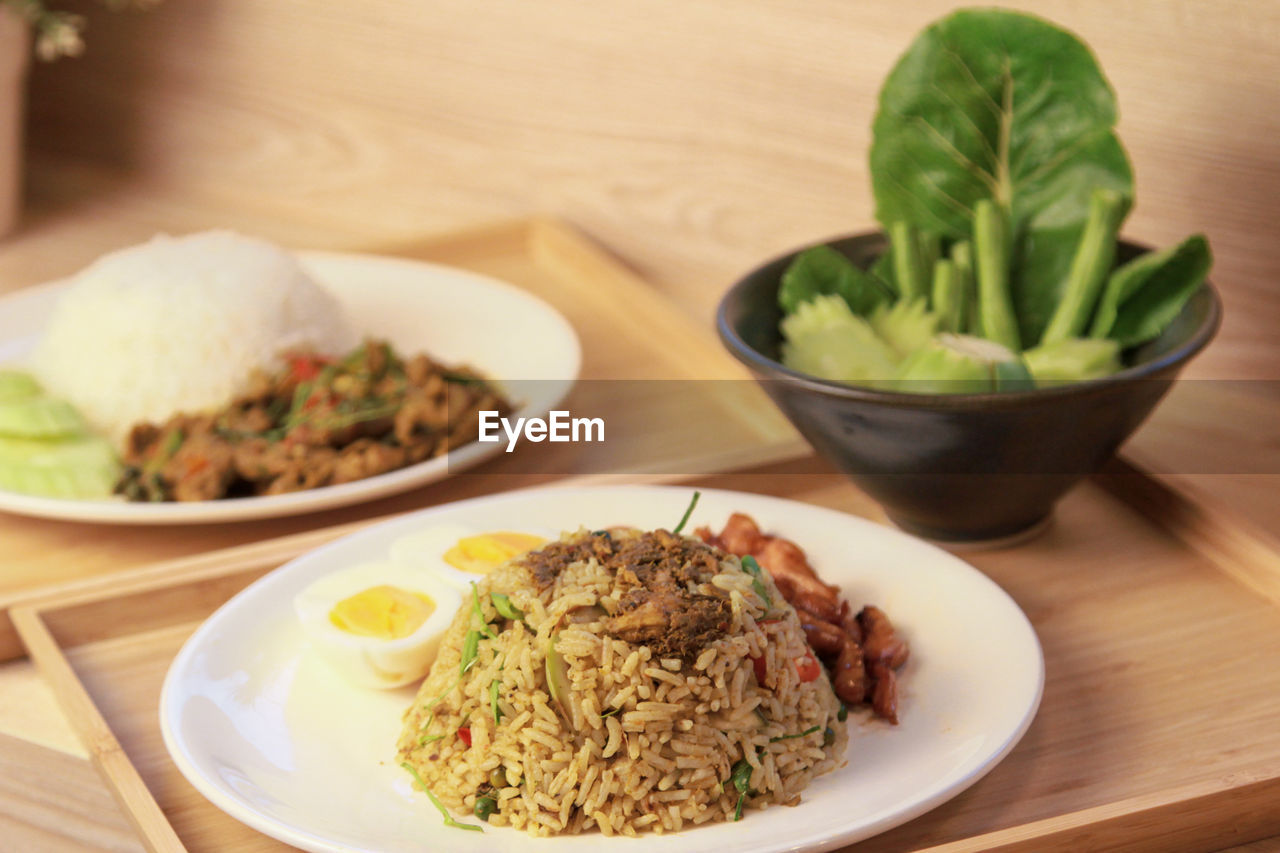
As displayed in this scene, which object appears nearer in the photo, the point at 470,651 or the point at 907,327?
the point at 470,651

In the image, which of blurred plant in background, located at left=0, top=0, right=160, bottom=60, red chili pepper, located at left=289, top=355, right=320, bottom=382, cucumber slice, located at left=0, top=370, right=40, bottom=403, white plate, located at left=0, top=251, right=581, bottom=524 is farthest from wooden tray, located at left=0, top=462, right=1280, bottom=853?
blurred plant in background, located at left=0, top=0, right=160, bottom=60

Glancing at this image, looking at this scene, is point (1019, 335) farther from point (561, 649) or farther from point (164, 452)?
point (164, 452)

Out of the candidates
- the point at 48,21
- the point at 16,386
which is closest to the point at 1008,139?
the point at 16,386

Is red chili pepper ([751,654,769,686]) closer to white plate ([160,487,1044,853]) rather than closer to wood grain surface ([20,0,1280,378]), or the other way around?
white plate ([160,487,1044,853])

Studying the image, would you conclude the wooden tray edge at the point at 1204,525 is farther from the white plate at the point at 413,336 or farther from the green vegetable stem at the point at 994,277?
the white plate at the point at 413,336

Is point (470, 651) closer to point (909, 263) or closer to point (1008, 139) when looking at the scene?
point (909, 263)

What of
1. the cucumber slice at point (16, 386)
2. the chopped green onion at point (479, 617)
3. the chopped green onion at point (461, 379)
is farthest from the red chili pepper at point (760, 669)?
the cucumber slice at point (16, 386)

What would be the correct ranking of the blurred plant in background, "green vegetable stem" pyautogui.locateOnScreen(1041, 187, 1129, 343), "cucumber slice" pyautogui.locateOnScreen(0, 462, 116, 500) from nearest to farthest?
1. "green vegetable stem" pyautogui.locateOnScreen(1041, 187, 1129, 343)
2. "cucumber slice" pyautogui.locateOnScreen(0, 462, 116, 500)
3. the blurred plant in background
